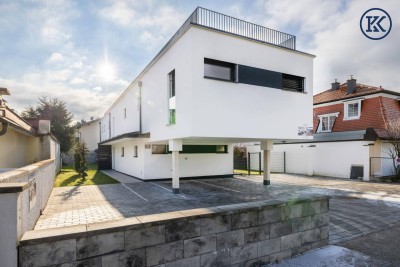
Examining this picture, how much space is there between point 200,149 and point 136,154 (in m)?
4.56

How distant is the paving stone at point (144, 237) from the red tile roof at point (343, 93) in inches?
794

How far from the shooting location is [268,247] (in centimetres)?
425

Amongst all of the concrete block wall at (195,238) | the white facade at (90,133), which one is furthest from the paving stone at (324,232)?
the white facade at (90,133)

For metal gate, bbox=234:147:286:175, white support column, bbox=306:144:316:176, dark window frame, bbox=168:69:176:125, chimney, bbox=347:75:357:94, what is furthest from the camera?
metal gate, bbox=234:147:286:175

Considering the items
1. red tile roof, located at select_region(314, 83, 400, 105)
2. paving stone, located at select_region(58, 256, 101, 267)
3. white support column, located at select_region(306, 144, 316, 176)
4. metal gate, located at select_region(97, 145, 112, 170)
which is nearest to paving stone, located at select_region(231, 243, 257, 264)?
paving stone, located at select_region(58, 256, 101, 267)

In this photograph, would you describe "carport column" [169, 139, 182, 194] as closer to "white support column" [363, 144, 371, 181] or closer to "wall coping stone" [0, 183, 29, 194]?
"wall coping stone" [0, 183, 29, 194]

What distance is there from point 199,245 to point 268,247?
1424mm

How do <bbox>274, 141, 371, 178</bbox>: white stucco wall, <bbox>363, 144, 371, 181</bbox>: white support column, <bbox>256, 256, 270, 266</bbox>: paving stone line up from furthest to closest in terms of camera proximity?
<bbox>274, 141, 371, 178</bbox>: white stucco wall < <bbox>363, 144, 371, 181</bbox>: white support column < <bbox>256, 256, 270, 266</bbox>: paving stone

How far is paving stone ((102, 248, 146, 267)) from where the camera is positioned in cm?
296

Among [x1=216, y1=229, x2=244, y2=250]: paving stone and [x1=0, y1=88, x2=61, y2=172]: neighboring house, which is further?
[x1=0, y1=88, x2=61, y2=172]: neighboring house

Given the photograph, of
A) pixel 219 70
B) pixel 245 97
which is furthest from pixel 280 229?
pixel 219 70

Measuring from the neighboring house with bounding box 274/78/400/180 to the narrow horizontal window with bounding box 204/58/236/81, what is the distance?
12.0 meters

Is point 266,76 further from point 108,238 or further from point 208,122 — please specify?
point 108,238

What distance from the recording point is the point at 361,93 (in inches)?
742
